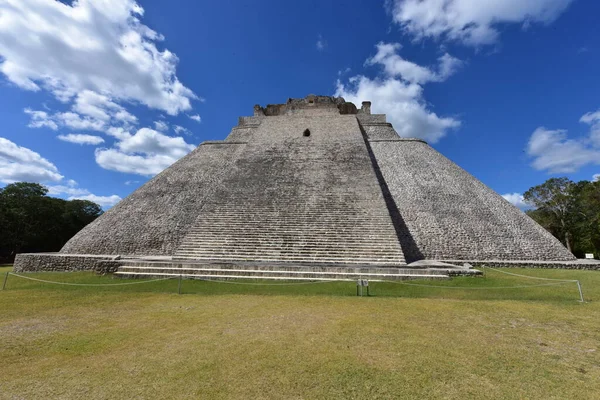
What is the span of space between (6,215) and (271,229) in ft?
81.1

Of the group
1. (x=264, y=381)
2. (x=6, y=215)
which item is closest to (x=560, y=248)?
(x=264, y=381)

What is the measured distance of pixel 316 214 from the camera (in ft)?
33.4

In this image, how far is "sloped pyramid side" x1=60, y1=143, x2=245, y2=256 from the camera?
34.9ft

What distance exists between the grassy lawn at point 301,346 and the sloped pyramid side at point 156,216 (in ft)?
16.4

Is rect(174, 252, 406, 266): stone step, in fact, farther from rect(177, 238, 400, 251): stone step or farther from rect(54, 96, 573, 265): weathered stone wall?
rect(177, 238, 400, 251): stone step

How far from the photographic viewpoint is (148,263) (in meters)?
8.09

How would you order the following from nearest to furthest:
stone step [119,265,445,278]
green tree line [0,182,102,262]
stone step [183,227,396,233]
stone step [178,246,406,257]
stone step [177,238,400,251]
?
stone step [119,265,445,278] < stone step [178,246,406,257] < stone step [177,238,400,251] < stone step [183,227,396,233] < green tree line [0,182,102,262]

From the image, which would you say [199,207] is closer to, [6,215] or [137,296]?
[137,296]

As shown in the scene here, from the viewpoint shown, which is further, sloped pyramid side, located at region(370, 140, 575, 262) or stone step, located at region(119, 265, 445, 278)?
sloped pyramid side, located at region(370, 140, 575, 262)

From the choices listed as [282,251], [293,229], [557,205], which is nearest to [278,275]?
[282,251]

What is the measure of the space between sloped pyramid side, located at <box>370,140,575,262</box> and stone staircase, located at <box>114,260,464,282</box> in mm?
2214

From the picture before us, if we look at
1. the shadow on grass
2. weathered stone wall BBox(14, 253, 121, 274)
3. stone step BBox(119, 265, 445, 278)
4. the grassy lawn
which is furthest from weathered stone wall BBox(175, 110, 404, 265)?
weathered stone wall BBox(14, 253, 121, 274)

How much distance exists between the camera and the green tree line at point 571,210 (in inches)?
805

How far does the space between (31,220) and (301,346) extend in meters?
30.9
